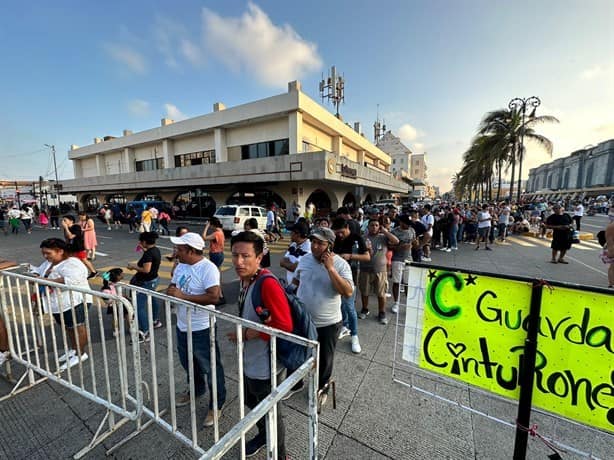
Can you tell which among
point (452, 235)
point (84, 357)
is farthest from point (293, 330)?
point (452, 235)

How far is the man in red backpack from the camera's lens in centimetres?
180

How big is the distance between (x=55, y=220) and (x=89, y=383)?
21910 mm

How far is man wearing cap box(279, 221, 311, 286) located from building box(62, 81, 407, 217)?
13.5m

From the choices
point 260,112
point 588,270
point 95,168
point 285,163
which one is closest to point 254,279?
point 588,270

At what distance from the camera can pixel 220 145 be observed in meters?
22.0

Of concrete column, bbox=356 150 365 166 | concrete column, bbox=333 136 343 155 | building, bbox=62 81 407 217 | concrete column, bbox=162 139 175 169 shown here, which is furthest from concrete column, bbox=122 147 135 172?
concrete column, bbox=356 150 365 166

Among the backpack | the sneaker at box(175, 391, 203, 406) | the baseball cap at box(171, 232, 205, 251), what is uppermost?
the baseball cap at box(171, 232, 205, 251)

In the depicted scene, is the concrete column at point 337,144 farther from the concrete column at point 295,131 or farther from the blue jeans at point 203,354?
the blue jeans at point 203,354

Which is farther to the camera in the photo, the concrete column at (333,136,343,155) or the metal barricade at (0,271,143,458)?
the concrete column at (333,136,343,155)

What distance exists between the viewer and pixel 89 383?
2889 millimetres

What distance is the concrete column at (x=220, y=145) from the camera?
860 inches

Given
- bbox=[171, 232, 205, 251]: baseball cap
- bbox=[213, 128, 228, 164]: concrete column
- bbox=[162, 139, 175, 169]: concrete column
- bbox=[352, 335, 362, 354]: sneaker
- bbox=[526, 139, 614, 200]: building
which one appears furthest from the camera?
bbox=[526, 139, 614, 200]: building

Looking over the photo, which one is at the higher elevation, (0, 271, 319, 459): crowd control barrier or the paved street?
(0, 271, 319, 459): crowd control barrier

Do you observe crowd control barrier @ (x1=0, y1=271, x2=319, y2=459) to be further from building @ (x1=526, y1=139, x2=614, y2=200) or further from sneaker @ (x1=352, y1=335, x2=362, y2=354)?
→ building @ (x1=526, y1=139, x2=614, y2=200)
